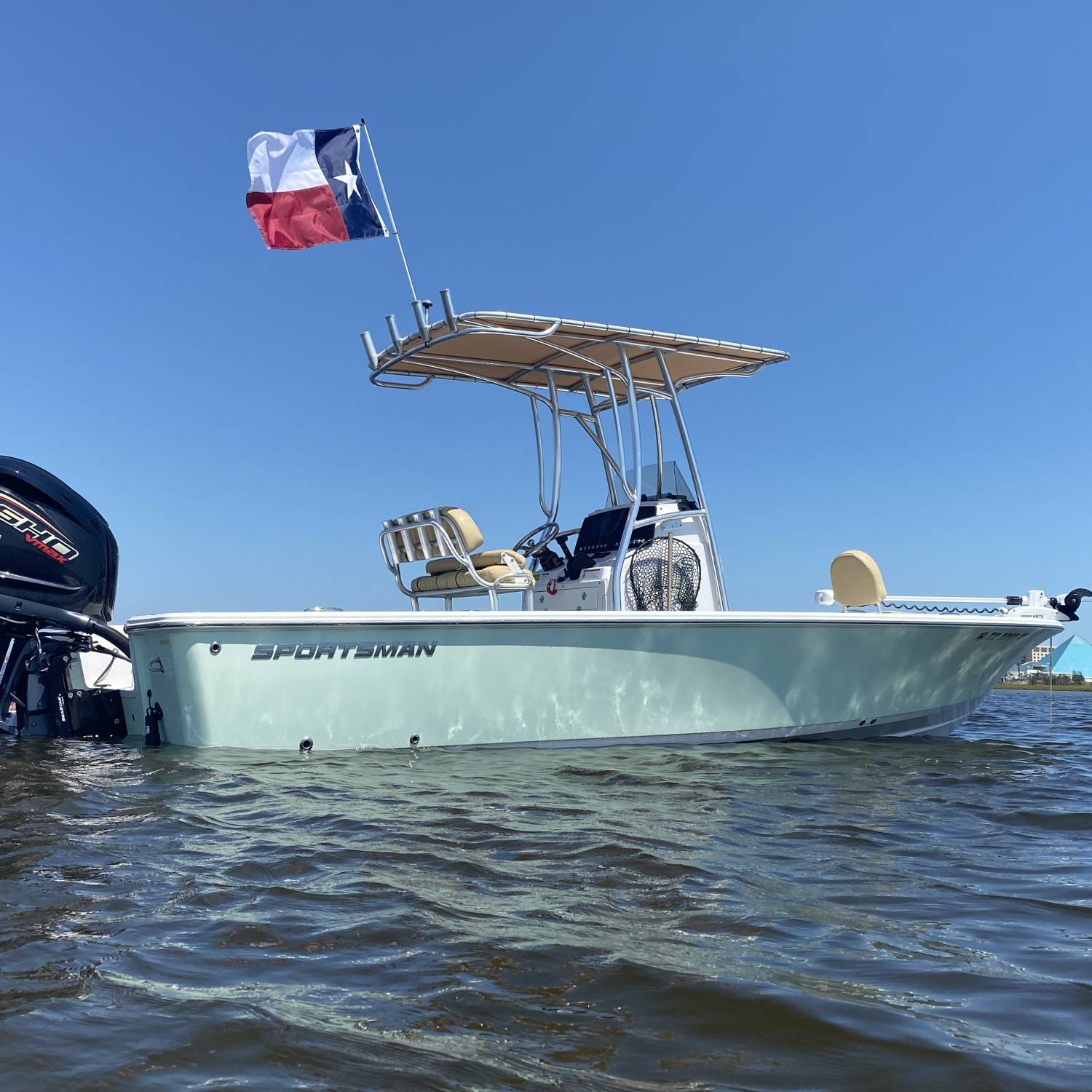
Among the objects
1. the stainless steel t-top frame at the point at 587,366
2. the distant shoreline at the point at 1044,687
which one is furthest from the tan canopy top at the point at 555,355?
the distant shoreline at the point at 1044,687

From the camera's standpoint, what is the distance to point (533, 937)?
257 cm

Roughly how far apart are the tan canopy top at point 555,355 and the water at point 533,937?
11.7 ft

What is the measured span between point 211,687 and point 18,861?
105 inches

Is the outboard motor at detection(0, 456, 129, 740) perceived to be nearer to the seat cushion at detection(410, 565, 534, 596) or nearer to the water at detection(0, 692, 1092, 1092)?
the water at detection(0, 692, 1092, 1092)

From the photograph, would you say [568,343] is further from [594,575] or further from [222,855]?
[222,855]

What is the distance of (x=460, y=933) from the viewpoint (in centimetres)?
260

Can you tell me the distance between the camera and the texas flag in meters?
7.92

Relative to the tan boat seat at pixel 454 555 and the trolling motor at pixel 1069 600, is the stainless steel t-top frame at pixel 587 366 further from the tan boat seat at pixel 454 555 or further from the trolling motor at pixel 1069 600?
the trolling motor at pixel 1069 600

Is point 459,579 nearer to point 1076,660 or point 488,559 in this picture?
point 488,559

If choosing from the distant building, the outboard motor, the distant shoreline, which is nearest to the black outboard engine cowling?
the outboard motor

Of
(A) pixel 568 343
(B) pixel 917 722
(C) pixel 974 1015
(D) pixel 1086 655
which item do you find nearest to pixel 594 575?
(A) pixel 568 343

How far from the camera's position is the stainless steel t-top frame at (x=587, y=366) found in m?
7.29

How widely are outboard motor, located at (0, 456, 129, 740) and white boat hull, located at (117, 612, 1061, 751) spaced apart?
46 centimetres

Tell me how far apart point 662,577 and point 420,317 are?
269cm
